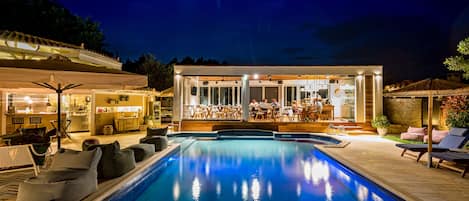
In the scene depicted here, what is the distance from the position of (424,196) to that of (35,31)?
76.1 feet

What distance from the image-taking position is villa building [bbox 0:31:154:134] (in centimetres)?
562

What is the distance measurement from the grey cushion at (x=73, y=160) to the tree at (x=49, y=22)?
18.1 m

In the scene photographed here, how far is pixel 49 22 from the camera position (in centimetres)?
2197

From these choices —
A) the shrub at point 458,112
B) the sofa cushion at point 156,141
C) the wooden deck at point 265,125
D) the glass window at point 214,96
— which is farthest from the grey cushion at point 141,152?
the glass window at point 214,96

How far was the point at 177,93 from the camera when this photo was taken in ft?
50.3

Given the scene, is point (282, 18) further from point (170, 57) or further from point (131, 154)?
point (131, 154)

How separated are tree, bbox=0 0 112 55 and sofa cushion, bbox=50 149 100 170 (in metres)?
18.1

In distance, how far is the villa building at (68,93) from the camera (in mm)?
5617

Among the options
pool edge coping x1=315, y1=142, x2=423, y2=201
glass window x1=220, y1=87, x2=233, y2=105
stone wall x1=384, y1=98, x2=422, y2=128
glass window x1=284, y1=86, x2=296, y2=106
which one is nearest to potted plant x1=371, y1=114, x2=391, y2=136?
stone wall x1=384, y1=98, x2=422, y2=128

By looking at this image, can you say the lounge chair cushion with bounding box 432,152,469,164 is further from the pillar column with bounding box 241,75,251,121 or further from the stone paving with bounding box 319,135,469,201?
the pillar column with bounding box 241,75,251,121

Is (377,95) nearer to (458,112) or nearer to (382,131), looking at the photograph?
(382,131)

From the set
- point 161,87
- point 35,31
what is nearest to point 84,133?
point 35,31

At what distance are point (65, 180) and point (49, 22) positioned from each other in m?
20.9

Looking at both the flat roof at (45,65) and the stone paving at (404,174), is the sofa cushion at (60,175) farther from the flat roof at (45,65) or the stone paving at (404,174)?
the stone paving at (404,174)
